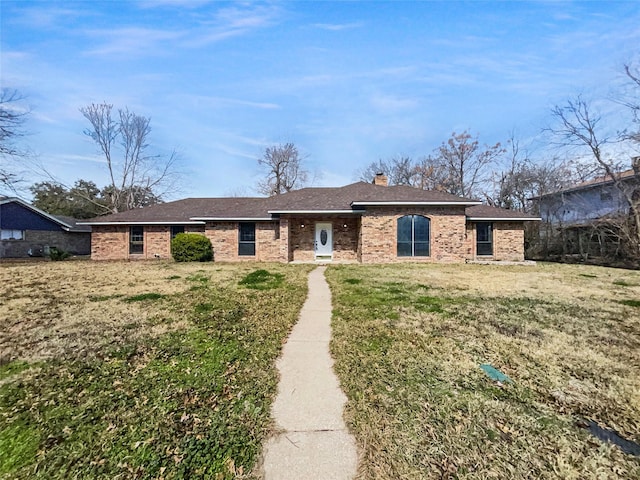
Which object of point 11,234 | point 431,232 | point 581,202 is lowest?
point 431,232

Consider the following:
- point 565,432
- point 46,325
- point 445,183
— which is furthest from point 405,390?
point 445,183

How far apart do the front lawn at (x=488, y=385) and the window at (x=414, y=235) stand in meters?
7.66

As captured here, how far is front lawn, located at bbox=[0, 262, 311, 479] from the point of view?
1.98 metres

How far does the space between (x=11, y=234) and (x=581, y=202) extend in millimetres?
40021

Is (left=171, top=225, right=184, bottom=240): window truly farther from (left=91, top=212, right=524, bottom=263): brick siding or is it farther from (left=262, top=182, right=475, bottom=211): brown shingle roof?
(left=262, top=182, right=475, bottom=211): brown shingle roof

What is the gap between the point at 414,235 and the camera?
14.1 meters

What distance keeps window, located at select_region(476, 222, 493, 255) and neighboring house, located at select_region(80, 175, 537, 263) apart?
2.2 inches

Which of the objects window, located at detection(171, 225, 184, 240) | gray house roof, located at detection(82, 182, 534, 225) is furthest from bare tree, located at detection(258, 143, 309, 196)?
window, located at detection(171, 225, 184, 240)

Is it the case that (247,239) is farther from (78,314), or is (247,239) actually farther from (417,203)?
(78,314)

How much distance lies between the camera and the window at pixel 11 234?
19250mm

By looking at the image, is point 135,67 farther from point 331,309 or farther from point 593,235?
point 593,235

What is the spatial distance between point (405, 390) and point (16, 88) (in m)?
22.7

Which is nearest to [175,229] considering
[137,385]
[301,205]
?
[301,205]

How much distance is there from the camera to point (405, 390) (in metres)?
2.84
